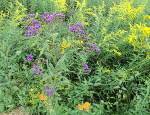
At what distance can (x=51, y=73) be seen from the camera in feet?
5.77

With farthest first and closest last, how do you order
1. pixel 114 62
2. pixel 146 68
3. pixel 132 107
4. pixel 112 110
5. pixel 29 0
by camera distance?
pixel 29 0
pixel 114 62
pixel 146 68
pixel 112 110
pixel 132 107

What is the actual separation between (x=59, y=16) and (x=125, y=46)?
1338 millimetres

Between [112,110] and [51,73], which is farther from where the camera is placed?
[112,110]

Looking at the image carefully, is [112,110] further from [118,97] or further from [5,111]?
[5,111]

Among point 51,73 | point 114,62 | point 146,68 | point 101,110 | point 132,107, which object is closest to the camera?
point 51,73

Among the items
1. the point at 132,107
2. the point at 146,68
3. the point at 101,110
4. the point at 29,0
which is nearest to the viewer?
the point at 101,110

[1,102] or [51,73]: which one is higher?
[51,73]

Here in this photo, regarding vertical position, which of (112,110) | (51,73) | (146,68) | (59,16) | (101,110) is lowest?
(112,110)

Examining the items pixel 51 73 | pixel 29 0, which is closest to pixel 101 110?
pixel 51 73

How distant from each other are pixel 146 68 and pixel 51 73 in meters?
A: 1.80

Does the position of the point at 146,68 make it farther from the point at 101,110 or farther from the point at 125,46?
the point at 101,110

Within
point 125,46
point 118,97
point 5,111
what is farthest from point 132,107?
point 5,111

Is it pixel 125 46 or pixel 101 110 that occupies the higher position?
pixel 125 46

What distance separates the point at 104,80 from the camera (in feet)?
8.89
